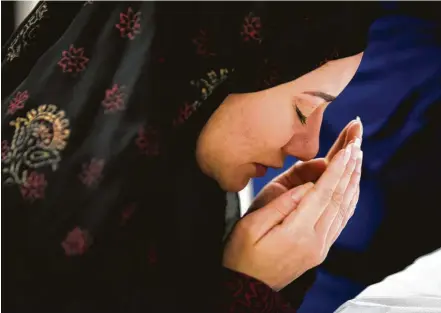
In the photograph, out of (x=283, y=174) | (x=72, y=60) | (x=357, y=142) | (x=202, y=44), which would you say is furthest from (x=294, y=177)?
(x=72, y=60)

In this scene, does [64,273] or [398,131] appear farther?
[398,131]

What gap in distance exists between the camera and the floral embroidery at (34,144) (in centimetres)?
64

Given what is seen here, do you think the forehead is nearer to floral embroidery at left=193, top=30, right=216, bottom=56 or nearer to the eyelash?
the eyelash

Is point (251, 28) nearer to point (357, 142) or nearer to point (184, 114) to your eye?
point (184, 114)

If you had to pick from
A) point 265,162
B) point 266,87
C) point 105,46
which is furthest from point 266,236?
point 105,46

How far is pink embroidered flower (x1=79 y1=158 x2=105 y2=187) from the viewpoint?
652mm

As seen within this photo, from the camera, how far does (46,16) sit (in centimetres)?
67

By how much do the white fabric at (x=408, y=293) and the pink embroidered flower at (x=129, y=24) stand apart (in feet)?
1.60

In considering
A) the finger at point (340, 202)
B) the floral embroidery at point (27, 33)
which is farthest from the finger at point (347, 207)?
the floral embroidery at point (27, 33)

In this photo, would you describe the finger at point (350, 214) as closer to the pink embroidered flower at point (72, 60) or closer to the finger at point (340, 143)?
the finger at point (340, 143)

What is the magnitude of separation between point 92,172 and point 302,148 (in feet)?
0.94

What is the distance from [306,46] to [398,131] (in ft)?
0.69

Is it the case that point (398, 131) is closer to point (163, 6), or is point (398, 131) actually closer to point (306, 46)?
point (306, 46)

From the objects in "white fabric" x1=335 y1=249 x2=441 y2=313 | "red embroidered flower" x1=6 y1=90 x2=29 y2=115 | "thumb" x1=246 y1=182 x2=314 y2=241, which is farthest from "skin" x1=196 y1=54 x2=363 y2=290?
"red embroidered flower" x1=6 y1=90 x2=29 y2=115
